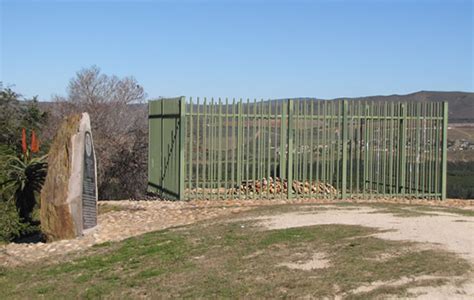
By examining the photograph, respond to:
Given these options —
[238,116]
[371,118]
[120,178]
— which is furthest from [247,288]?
[120,178]

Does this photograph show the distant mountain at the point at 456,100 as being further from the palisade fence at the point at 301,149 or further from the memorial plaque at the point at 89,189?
the memorial plaque at the point at 89,189

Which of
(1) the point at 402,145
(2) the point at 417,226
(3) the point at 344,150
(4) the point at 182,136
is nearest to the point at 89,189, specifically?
(4) the point at 182,136

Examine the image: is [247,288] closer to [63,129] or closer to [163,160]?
[63,129]

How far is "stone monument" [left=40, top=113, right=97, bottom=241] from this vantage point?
11484mm

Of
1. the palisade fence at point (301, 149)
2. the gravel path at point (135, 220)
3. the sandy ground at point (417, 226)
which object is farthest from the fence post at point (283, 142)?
the sandy ground at point (417, 226)

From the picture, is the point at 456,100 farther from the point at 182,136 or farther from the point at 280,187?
the point at 182,136

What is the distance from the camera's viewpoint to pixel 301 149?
16781 millimetres

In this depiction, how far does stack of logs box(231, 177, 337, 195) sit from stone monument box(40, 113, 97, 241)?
5.37 m

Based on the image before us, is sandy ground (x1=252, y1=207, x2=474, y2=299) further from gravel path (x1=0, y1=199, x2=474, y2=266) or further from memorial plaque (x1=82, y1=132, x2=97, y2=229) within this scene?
memorial plaque (x1=82, y1=132, x2=97, y2=229)

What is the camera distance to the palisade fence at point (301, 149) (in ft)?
53.2

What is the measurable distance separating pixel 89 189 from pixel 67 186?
2.81ft

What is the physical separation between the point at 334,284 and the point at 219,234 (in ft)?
13.1

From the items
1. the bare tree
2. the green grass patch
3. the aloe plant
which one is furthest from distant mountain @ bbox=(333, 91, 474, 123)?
the green grass patch

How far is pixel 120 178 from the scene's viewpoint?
23203mm
